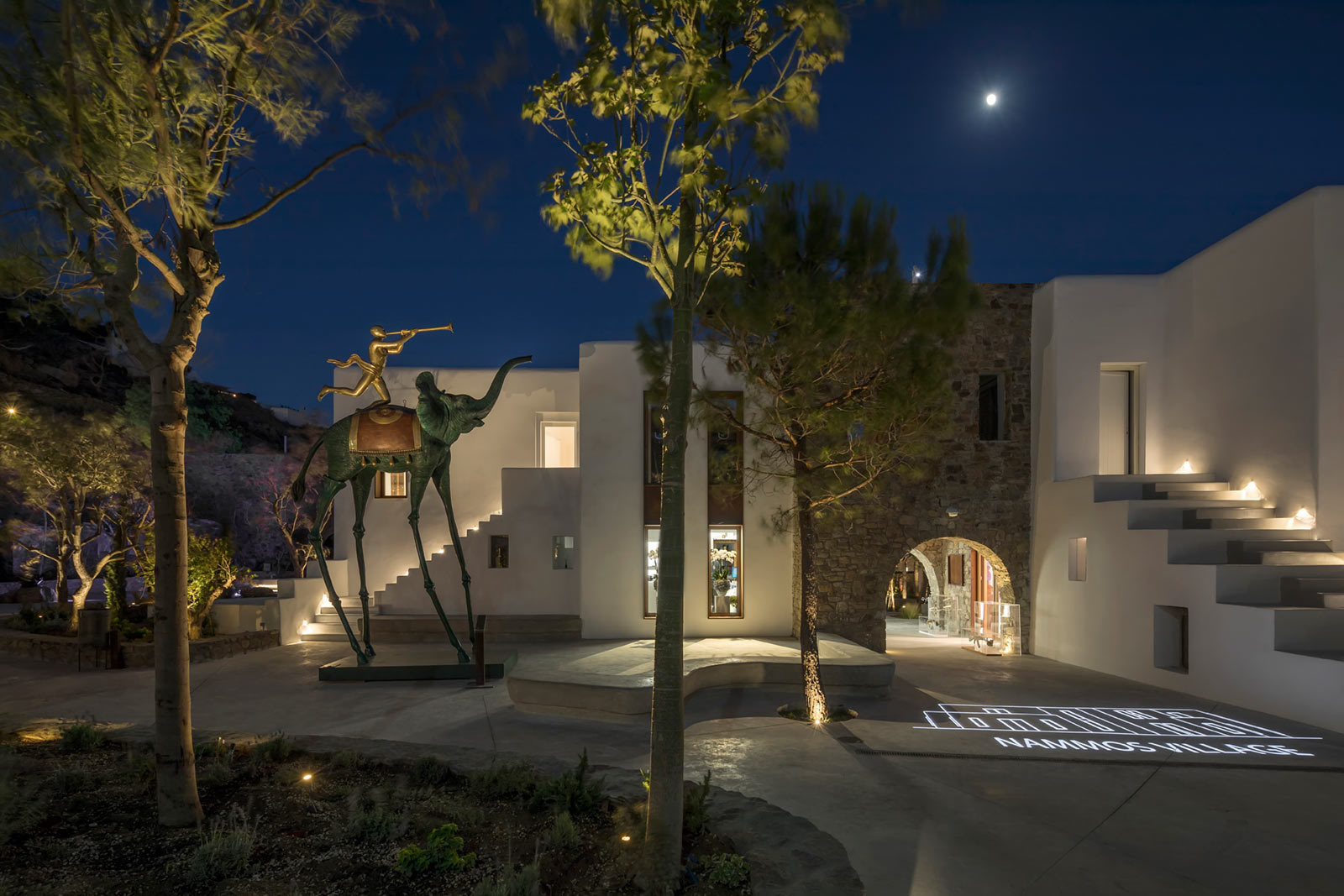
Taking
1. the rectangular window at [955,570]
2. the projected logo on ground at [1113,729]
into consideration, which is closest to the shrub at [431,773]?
the projected logo on ground at [1113,729]

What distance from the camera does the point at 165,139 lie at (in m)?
3.94

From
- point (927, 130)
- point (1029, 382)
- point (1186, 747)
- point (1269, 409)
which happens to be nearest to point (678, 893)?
point (927, 130)

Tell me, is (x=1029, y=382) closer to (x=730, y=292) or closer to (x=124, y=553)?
(x=730, y=292)

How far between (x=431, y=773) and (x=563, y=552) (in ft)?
27.8

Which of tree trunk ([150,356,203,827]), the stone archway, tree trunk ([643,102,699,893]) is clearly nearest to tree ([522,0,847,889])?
tree trunk ([643,102,699,893])

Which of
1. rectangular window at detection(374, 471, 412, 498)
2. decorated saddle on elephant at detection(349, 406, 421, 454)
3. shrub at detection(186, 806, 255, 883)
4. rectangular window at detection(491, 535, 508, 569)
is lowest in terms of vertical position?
shrub at detection(186, 806, 255, 883)

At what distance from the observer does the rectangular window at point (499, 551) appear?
1354 centimetres

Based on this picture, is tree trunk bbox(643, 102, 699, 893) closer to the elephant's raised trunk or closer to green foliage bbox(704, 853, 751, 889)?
green foliage bbox(704, 853, 751, 889)

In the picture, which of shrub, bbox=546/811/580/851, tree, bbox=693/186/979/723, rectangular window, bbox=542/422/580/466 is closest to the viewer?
shrub, bbox=546/811/580/851

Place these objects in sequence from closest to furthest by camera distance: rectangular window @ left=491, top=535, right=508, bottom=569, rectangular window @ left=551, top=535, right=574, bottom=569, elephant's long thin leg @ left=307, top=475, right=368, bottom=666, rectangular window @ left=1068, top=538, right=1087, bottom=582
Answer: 1. elephant's long thin leg @ left=307, top=475, right=368, bottom=666
2. rectangular window @ left=1068, top=538, right=1087, bottom=582
3. rectangular window @ left=551, top=535, right=574, bottom=569
4. rectangular window @ left=491, top=535, right=508, bottom=569

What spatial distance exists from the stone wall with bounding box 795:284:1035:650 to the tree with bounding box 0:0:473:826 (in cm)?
938

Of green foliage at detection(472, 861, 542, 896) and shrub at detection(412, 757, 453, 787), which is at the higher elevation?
green foliage at detection(472, 861, 542, 896)

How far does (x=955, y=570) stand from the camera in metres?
16.7

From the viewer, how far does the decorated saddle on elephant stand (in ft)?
28.8
